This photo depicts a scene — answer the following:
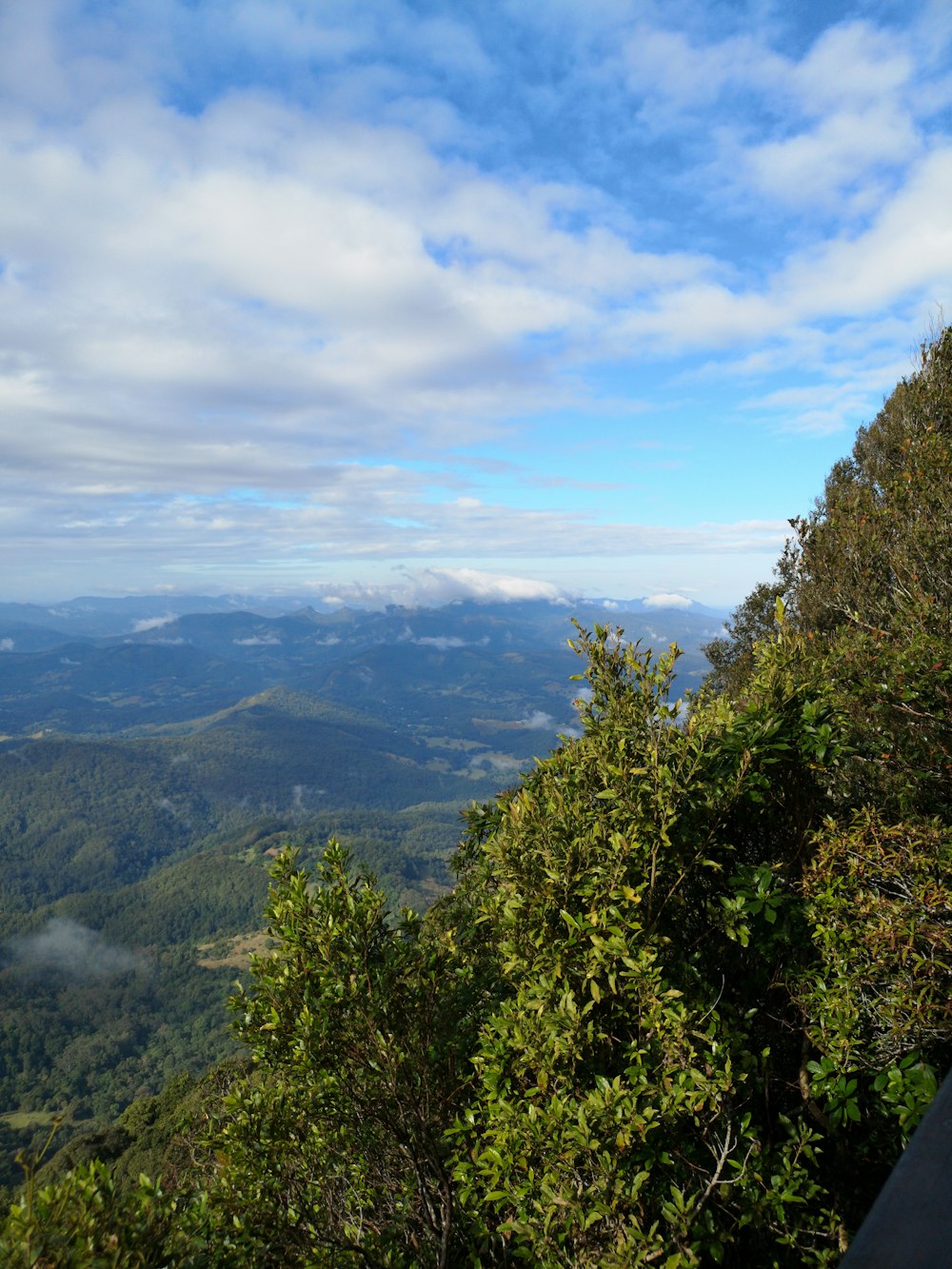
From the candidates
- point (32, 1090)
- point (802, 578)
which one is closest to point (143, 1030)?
point (32, 1090)

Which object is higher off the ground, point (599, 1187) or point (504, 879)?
point (504, 879)

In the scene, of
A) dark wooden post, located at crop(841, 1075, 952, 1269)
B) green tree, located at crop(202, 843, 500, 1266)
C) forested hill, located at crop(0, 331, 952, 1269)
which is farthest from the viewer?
green tree, located at crop(202, 843, 500, 1266)

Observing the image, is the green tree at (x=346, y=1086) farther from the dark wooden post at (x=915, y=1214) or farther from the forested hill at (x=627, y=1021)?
the dark wooden post at (x=915, y=1214)

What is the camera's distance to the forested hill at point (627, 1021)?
13.2 ft

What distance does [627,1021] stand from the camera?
4.72 metres

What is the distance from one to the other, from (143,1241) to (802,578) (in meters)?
17.7

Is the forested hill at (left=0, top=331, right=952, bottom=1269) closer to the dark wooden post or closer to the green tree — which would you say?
the green tree

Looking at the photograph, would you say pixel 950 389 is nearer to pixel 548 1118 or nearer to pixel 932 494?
pixel 932 494

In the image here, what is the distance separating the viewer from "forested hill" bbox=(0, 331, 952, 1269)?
4023mm

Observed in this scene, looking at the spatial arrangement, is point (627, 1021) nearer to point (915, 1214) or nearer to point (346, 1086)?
point (346, 1086)

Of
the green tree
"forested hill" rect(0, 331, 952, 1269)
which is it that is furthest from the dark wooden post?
the green tree

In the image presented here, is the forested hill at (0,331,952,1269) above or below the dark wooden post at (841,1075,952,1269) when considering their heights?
below

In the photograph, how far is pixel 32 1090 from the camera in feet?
413

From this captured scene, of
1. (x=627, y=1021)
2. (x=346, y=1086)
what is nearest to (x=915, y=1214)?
(x=627, y=1021)
